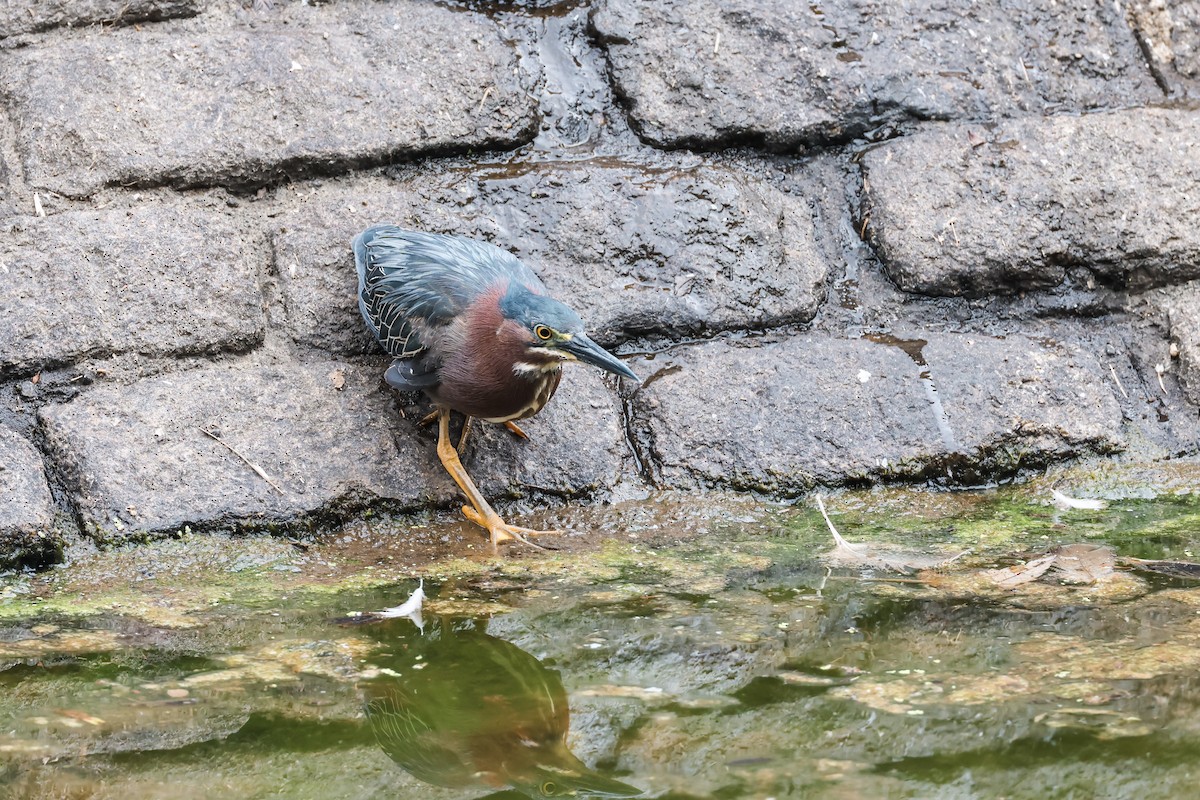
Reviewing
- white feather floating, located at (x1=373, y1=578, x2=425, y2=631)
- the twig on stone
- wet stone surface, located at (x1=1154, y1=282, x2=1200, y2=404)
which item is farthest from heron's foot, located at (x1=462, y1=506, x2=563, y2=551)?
wet stone surface, located at (x1=1154, y1=282, x2=1200, y2=404)

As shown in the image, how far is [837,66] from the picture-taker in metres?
4.50

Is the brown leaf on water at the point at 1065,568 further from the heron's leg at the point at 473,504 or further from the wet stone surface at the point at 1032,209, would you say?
the heron's leg at the point at 473,504

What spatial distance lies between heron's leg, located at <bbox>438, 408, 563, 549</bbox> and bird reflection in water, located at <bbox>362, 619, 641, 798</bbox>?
0.65m

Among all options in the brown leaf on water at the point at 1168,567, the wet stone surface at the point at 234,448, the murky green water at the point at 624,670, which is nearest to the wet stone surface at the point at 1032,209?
the murky green water at the point at 624,670

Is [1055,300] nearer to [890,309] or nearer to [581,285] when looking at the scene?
[890,309]

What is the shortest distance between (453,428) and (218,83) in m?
1.50

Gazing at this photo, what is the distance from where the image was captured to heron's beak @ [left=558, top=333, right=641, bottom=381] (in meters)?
3.54

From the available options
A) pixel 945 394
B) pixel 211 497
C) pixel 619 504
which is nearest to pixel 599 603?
pixel 619 504

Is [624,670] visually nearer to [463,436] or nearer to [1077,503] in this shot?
[463,436]

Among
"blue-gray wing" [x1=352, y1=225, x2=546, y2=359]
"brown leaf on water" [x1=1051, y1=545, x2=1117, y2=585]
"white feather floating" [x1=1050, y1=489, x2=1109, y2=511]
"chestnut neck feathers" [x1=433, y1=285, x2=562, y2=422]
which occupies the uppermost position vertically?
"blue-gray wing" [x1=352, y1=225, x2=546, y2=359]

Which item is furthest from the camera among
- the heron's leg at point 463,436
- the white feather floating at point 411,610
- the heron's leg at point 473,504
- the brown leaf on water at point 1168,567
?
the heron's leg at point 463,436

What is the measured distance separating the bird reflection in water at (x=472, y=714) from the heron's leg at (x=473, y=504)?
0.65 metres

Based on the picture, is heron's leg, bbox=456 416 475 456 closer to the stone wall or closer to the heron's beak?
the stone wall

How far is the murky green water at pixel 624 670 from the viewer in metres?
2.27
